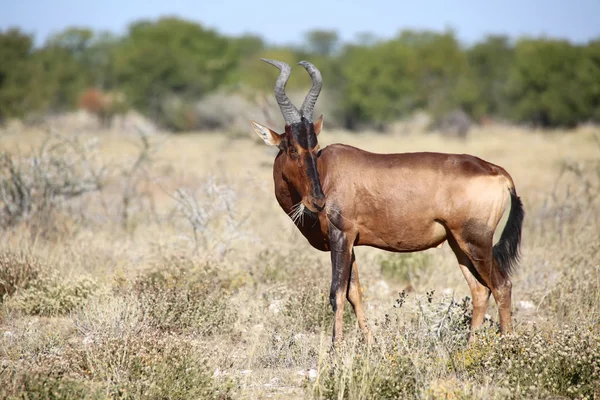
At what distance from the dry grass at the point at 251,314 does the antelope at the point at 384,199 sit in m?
→ 0.58

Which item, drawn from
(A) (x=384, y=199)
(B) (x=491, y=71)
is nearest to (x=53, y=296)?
(A) (x=384, y=199)

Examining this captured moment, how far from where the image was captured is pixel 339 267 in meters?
6.45

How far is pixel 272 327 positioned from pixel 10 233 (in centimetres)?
479

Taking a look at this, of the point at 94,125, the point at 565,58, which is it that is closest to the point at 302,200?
the point at 94,125

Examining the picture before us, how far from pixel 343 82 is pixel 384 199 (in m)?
47.1

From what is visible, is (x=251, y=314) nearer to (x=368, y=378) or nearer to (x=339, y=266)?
(x=339, y=266)

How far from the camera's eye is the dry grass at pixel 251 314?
5.48 m

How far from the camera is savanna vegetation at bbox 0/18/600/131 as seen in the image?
3981 centimetres

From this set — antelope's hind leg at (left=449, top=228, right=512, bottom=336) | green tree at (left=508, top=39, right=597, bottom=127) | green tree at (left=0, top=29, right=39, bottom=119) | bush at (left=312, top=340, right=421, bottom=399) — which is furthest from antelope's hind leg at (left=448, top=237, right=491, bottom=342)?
green tree at (left=508, top=39, right=597, bottom=127)

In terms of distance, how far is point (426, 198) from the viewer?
647cm

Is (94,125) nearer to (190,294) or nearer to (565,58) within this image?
(565,58)

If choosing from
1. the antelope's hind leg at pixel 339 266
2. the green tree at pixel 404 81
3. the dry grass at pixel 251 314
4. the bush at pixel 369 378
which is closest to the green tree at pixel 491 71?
the green tree at pixel 404 81

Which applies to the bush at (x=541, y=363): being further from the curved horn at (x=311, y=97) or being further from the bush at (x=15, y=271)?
the bush at (x=15, y=271)

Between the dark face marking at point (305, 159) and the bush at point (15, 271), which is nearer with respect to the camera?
the dark face marking at point (305, 159)
